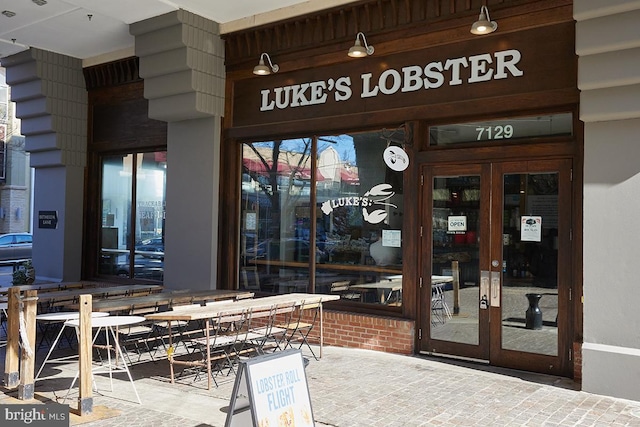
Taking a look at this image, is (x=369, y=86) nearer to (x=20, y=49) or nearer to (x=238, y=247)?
(x=238, y=247)

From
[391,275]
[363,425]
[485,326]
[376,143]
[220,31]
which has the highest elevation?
[220,31]

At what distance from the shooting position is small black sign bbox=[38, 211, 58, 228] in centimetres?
1216

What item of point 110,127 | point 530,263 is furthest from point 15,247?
point 530,263

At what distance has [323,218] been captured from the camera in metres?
9.02

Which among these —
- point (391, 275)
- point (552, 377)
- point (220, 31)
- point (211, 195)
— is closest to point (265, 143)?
point (211, 195)

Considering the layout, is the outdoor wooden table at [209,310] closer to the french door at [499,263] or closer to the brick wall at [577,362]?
the french door at [499,263]

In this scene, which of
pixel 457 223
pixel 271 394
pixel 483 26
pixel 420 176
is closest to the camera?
pixel 271 394

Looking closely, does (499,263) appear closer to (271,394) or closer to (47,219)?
(271,394)

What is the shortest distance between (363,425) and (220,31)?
6.81 m

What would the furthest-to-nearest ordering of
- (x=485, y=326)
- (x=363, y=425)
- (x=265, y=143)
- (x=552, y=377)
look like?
(x=265, y=143) < (x=485, y=326) < (x=552, y=377) < (x=363, y=425)

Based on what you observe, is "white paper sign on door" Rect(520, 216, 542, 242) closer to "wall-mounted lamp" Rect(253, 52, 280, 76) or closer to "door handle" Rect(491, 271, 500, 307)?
"door handle" Rect(491, 271, 500, 307)

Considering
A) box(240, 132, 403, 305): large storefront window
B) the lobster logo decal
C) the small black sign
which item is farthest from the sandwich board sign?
the small black sign

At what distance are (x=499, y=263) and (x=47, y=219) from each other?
9.12 m

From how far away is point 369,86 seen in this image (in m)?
8.46
